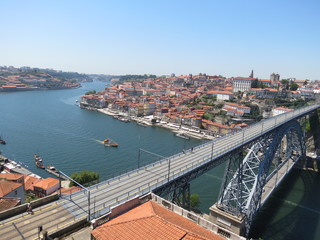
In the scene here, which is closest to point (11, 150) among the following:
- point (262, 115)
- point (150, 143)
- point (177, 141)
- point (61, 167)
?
point (61, 167)

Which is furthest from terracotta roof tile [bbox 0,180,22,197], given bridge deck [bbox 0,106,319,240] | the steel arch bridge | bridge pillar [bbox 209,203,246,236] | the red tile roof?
the steel arch bridge

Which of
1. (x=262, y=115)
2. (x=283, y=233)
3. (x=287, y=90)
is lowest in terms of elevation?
(x=283, y=233)

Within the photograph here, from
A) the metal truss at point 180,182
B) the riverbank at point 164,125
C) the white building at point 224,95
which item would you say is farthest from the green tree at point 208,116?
the metal truss at point 180,182

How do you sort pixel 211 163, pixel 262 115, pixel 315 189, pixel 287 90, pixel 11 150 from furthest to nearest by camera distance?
pixel 287 90
pixel 262 115
pixel 11 150
pixel 315 189
pixel 211 163

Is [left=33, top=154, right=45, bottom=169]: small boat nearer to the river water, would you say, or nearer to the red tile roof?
the river water

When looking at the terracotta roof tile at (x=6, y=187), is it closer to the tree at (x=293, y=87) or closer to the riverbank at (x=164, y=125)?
the riverbank at (x=164, y=125)

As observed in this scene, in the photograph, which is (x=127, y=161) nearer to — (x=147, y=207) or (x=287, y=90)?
(x=147, y=207)

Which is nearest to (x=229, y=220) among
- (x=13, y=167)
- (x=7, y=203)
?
(x=7, y=203)
